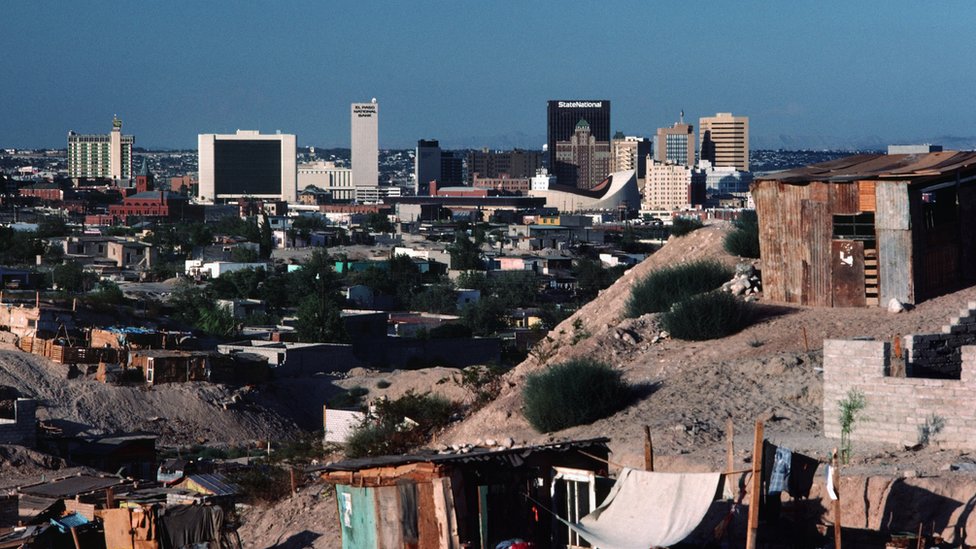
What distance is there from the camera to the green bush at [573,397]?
539 inches

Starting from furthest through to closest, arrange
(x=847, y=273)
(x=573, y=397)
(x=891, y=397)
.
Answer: (x=847, y=273) → (x=573, y=397) → (x=891, y=397)

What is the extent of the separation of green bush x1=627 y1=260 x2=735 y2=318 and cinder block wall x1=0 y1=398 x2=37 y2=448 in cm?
712

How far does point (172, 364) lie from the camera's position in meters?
26.8

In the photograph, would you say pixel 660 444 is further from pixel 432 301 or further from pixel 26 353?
pixel 432 301

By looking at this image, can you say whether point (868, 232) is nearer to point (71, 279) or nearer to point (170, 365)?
point (170, 365)

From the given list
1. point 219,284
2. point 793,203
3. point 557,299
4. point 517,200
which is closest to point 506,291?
point 557,299

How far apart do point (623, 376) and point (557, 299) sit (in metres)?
37.5

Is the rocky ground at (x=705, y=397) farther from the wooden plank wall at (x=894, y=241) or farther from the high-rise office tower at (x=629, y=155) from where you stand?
the high-rise office tower at (x=629, y=155)

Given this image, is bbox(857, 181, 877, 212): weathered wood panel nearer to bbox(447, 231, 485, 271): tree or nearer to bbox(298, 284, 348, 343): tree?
bbox(298, 284, 348, 343): tree

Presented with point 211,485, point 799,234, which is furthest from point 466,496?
point 799,234

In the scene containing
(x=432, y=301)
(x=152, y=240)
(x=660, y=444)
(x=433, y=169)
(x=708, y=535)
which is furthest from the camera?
(x=433, y=169)

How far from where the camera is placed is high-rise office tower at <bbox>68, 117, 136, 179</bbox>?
181500 mm

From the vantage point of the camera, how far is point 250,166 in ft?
527

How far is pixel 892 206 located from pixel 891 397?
4.55 m
